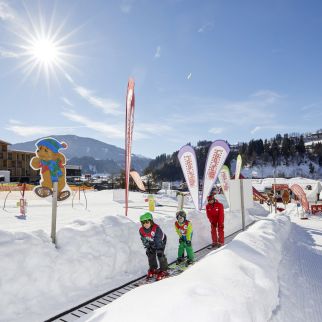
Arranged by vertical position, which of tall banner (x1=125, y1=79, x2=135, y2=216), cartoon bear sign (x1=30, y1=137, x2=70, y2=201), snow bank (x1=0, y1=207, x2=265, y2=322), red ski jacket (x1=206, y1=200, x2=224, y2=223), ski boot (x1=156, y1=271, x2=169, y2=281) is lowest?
ski boot (x1=156, y1=271, x2=169, y2=281)

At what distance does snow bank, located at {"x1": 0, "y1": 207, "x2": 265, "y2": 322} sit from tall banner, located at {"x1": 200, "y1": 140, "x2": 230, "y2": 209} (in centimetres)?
773

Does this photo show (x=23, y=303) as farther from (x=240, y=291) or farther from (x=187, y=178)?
(x=187, y=178)

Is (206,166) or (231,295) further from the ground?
(206,166)

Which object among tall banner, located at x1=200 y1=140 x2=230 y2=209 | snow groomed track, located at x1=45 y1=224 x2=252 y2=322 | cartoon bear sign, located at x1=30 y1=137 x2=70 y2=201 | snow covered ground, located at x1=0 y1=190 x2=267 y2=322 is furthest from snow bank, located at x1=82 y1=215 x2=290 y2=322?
tall banner, located at x1=200 y1=140 x2=230 y2=209

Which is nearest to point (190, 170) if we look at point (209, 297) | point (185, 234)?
point (185, 234)

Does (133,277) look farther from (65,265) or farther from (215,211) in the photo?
(215,211)

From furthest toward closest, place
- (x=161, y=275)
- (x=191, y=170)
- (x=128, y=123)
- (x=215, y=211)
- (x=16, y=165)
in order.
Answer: (x=16, y=165)
(x=191, y=170)
(x=128, y=123)
(x=215, y=211)
(x=161, y=275)

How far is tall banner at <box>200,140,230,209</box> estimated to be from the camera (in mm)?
14616

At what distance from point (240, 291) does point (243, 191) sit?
5.99 metres

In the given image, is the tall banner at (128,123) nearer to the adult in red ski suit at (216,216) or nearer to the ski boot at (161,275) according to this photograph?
the adult in red ski suit at (216,216)

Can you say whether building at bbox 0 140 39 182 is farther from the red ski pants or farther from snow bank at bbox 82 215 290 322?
snow bank at bbox 82 215 290 322

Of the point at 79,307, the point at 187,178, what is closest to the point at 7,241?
the point at 79,307

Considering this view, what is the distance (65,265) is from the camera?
17.7 feet

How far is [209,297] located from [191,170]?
1183 centimetres
